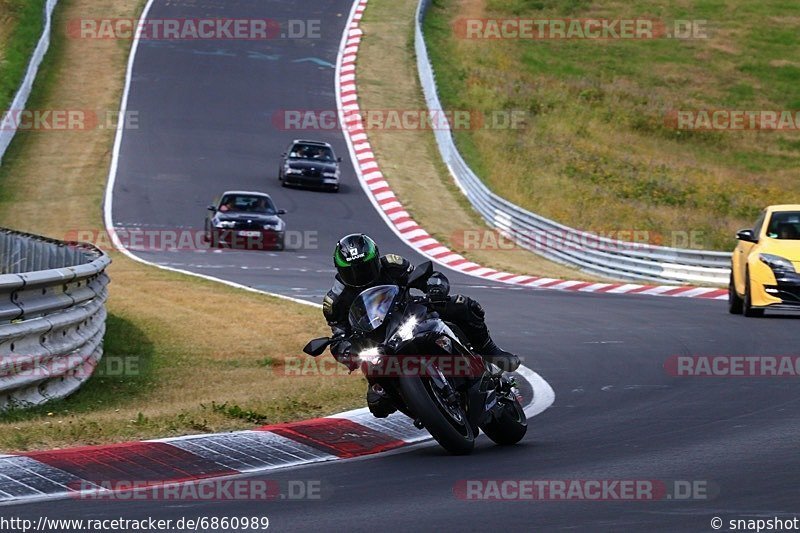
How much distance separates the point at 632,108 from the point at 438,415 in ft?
136

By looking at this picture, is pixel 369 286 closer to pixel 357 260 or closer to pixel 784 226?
pixel 357 260

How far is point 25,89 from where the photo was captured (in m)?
42.5

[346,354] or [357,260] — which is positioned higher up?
[357,260]

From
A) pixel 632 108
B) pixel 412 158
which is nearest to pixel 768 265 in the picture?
pixel 412 158

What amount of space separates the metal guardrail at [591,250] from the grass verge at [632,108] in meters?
1.79

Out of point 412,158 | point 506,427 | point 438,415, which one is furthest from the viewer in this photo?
point 412,158

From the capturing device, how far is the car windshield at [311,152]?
37.1 metres

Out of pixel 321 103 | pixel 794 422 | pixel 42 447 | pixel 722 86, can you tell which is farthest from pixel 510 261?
pixel 722 86

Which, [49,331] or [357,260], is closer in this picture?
[357,260]

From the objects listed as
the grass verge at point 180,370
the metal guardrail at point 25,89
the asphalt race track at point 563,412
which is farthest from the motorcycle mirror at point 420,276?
the metal guardrail at point 25,89

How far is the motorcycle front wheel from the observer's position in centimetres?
845

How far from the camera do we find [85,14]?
52562 millimetres

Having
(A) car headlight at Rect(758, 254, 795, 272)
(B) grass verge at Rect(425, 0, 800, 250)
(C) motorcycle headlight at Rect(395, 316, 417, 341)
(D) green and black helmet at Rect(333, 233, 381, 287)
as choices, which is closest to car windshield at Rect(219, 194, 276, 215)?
(B) grass verge at Rect(425, 0, 800, 250)

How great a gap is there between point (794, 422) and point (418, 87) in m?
38.4
